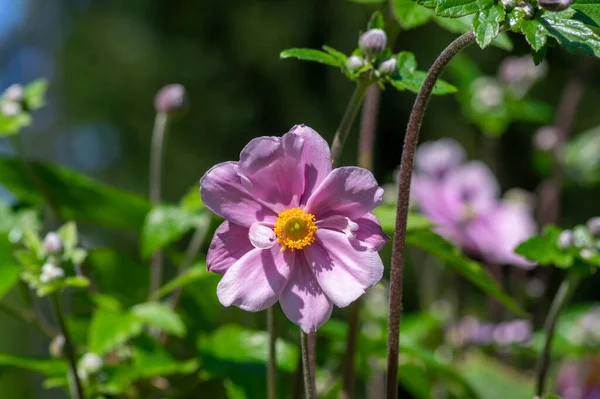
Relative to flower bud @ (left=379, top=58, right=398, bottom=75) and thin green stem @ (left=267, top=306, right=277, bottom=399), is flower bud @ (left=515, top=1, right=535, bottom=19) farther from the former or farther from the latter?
thin green stem @ (left=267, top=306, right=277, bottom=399)

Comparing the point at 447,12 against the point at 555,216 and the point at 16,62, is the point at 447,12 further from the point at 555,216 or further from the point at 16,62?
the point at 16,62

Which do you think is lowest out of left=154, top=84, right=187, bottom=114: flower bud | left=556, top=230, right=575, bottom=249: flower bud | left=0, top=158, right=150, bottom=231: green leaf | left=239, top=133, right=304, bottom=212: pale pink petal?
left=239, top=133, right=304, bottom=212: pale pink petal

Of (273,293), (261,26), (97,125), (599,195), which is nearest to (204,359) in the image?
(273,293)

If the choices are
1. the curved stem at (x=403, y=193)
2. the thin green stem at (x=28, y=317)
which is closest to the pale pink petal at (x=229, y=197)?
the curved stem at (x=403, y=193)

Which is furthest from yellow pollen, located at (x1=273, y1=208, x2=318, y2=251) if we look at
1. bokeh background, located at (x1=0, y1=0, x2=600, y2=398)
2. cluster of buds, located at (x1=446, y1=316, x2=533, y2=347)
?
bokeh background, located at (x1=0, y1=0, x2=600, y2=398)

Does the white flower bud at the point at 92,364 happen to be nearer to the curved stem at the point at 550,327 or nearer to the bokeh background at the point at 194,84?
the curved stem at the point at 550,327

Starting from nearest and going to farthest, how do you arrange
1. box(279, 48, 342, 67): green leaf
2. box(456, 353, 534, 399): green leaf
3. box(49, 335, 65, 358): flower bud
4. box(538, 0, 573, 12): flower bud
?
box(538, 0, 573, 12): flower bud, box(279, 48, 342, 67): green leaf, box(49, 335, 65, 358): flower bud, box(456, 353, 534, 399): green leaf

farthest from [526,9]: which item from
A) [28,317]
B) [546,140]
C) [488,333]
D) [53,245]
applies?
[546,140]
